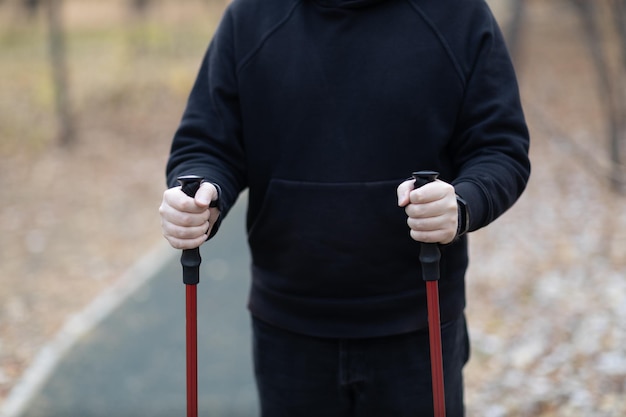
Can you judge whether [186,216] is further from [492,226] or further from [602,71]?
[492,226]

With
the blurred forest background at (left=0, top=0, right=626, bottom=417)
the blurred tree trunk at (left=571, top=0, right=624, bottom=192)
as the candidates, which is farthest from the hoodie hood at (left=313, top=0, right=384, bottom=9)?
the blurred tree trunk at (left=571, top=0, right=624, bottom=192)

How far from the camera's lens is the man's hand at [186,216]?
6.06 feet

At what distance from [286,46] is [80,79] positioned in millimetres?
15545

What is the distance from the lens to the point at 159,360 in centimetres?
527

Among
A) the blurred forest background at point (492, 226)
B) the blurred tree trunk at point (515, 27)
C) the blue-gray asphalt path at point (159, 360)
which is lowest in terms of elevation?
the blue-gray asphalt path at point (159, 360)

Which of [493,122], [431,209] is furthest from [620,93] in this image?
[431,209]

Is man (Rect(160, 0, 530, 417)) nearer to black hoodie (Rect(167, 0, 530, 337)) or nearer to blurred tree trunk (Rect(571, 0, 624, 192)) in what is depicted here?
black hoodie (Rect(167, 0, 530, 337))

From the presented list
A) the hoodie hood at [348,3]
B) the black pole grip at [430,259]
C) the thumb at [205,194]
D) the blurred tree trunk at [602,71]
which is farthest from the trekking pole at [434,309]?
the blurred tree trunk at [602,71]

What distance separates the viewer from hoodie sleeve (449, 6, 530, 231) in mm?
1979

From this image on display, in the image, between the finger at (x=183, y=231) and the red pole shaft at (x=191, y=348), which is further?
the red pole shaft at (x=191, y=348)

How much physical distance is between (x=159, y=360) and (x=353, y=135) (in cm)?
365

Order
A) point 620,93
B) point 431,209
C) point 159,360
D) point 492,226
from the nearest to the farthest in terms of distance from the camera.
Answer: point 431,209
point 159,360
point 492,226
point 620,93

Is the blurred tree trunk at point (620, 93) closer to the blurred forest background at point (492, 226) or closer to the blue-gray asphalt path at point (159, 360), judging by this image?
the blurred forest background at point (492, 226)

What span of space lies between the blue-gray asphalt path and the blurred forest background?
445 millimetres
